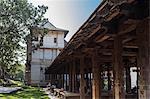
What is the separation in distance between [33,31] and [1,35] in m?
4.44

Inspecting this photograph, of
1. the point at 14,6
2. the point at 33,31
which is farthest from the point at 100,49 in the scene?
the point at 33,31

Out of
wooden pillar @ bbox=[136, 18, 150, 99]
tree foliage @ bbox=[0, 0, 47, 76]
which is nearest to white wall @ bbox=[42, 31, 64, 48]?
tree foliage @ bbox=[0, 0, 47, 76]

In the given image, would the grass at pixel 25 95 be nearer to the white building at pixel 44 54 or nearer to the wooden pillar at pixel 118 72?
the wooden pillar at pixel 118 72

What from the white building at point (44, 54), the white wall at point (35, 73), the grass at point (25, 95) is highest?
the white building at point (44, 54)

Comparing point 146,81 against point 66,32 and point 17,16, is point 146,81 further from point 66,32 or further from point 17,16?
point 66,32

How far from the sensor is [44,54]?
4778 cm

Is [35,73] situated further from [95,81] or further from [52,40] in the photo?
[95,81]

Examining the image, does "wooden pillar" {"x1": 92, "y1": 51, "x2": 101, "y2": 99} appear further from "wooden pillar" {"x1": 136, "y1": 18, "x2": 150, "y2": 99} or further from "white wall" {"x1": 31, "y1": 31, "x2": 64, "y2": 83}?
"white wall" {"x1": 31, "y1": 31, "x2": 64, "y2": 83}

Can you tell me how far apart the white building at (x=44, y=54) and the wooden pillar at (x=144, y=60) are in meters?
41.2

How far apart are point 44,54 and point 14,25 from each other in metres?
17.5

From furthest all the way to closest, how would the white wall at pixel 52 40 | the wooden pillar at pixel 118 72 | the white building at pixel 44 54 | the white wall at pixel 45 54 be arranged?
1. the white wall at pixel 52 40
2. the white wall at pixel 45 54
3. the white building at pixel 44 54
4. the wooden pillar at pixel 118 72

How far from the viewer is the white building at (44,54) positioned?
4638 cm

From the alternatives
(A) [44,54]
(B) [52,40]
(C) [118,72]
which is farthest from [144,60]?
(B) [52,40]

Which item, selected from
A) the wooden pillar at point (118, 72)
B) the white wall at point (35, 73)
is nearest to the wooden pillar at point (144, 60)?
the wooden pillar at point (118, 72)
